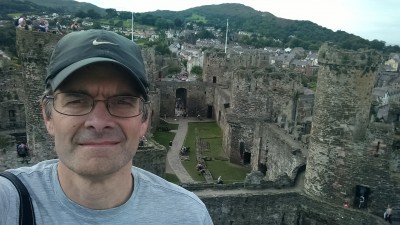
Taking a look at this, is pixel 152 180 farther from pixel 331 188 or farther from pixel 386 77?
pixel 386 77

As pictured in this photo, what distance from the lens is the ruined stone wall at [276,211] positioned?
51.7 ft

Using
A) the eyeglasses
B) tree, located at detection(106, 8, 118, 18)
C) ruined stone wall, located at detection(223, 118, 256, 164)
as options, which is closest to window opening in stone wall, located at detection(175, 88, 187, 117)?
ruined stone wall, located at detection(223, 118, 256, 164)

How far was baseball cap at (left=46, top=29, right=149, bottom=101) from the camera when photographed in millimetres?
2629

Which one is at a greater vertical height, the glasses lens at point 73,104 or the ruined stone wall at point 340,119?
the glasses lens at point 73,104

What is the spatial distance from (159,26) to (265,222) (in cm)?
18213

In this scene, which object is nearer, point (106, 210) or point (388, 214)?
point (106, 210)

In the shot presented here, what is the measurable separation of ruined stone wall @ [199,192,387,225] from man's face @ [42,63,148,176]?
43.1 ft

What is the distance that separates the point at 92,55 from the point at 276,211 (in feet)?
50.3

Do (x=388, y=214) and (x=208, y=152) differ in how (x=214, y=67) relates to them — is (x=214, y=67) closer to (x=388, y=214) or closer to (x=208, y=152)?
(x=208, y=152)

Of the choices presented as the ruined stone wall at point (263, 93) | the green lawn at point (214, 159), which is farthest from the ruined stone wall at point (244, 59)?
the ruined stone wall at point (263, 93)

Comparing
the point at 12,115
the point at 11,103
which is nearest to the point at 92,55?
the point at 11,103

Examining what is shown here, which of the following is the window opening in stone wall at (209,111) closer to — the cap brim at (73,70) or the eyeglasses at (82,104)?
the eyeglasses at (82,104)

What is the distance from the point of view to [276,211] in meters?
16.7

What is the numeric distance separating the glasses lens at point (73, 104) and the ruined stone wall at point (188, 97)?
128 ft
